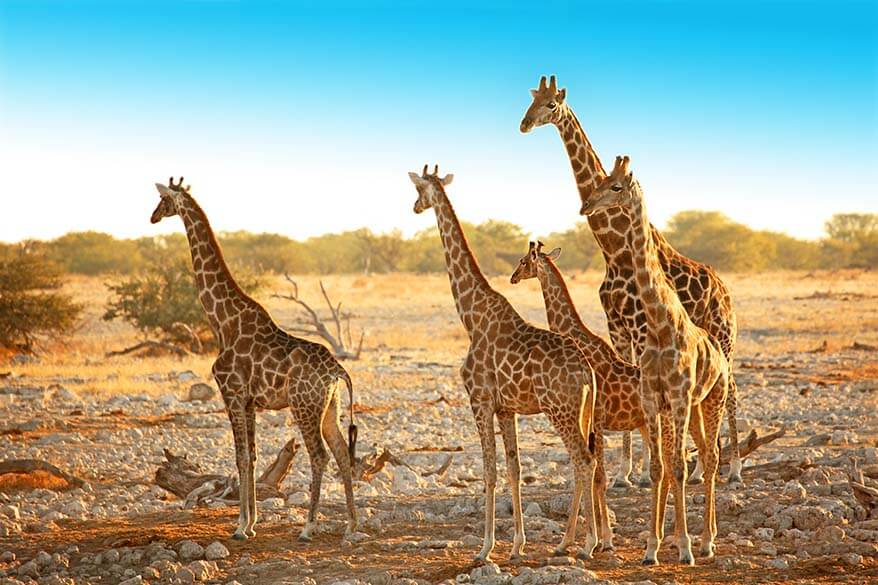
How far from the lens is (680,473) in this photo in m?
7.18

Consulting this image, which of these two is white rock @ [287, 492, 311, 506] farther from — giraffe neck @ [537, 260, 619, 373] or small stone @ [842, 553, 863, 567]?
small stone @ [842, 553, 863, 567]

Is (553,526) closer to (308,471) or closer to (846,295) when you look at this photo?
(308,471)

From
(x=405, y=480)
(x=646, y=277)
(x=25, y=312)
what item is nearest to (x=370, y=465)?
(x=405, y=480)

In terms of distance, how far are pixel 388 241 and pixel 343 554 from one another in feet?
177

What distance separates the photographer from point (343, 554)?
311 inches

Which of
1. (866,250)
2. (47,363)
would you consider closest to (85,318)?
(47,363)

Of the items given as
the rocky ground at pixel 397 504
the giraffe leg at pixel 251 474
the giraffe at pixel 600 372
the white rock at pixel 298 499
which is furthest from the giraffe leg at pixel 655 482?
the white rock at pixel 298 499

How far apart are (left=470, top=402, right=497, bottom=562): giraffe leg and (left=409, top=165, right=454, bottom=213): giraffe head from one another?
1.61 m

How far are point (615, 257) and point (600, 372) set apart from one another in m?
1.69

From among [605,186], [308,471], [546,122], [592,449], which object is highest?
[546,122]

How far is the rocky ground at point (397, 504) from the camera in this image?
→ 739 cm

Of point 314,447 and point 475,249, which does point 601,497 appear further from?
point 475,249

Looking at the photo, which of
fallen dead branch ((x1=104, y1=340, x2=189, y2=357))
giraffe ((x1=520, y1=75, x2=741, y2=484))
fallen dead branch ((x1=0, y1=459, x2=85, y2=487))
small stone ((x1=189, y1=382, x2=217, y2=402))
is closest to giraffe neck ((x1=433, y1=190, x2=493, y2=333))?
giraffe ((x1=520, y1=75, x2=741, y2=484))

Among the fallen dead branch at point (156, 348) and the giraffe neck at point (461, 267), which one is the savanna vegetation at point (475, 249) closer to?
the fallen dead branch at point (156, 348)
